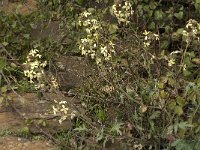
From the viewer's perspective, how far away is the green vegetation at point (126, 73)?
3506 mm

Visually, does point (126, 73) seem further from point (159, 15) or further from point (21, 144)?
point (159, 15)

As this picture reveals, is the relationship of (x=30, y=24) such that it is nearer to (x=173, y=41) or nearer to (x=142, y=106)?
(x=173, y=41)

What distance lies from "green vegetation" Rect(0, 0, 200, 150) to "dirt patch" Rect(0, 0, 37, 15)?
0.72 feet

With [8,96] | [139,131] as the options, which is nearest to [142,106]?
[139,131]

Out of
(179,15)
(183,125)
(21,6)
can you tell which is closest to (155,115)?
(183,125)

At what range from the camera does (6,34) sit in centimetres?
496

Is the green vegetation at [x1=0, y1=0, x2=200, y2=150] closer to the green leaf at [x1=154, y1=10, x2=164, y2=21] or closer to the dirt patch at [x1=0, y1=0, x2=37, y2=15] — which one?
the green leaf at [x1=154, y1=10, x2=164, y2=21]

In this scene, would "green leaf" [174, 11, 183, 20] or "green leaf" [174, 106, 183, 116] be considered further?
"green leaf" [174, 11, 183, 20]

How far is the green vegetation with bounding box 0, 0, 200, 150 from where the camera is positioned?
3506 millimetres

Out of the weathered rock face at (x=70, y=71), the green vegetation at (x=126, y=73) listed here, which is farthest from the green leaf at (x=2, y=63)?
the weathered rock face at (x=70, y=71)

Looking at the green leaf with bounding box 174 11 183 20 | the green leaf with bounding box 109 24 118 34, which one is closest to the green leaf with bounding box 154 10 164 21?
the green leaf with bounding box 174 11 183 20

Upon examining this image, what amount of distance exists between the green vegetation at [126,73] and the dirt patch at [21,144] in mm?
130

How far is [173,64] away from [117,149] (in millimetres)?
767

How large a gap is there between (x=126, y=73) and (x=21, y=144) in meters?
0.99
